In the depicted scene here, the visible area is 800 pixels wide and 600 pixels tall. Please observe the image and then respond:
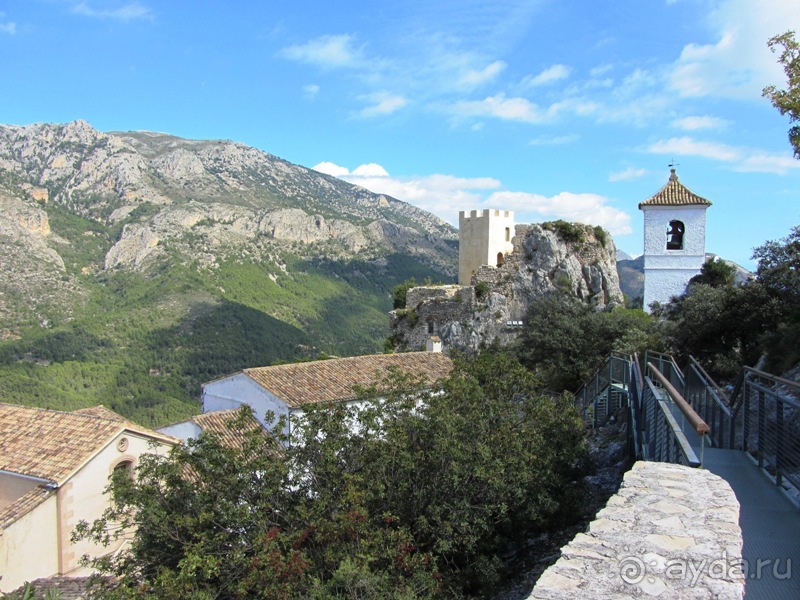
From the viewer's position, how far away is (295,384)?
19578 mm

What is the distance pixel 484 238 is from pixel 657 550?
2620 cm

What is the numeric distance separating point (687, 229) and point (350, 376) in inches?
561

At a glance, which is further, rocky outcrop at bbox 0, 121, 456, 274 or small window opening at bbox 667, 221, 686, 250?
rocky outcrop at bbox 0, 121, 456, 274

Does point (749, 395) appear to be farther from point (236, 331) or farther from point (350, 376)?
point (236, 331)

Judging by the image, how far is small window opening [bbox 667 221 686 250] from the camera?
74.2ft

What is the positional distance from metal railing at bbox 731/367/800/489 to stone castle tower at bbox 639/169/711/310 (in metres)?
15.3

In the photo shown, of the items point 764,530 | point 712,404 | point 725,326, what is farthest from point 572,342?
point 764,530

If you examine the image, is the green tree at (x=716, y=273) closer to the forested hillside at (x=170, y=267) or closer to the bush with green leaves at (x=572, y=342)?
the bush with green leaves at (x=572, y=342)

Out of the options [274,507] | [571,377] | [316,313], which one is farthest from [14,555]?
[316,313]

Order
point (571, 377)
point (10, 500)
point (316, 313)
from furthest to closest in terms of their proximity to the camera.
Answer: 1. point (316, 313)
2. point (571, 377)
3. point (10, 500)

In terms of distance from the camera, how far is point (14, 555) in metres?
13.4

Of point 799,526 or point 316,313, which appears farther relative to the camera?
point 316,313

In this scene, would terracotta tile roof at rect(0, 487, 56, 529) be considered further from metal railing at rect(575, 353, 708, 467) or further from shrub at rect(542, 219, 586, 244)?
shrub at rect(542, 219, 586, 244)

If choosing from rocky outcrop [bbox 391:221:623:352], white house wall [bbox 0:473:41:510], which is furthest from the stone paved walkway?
rocky outcrop [bbox 391:221:623:352]
